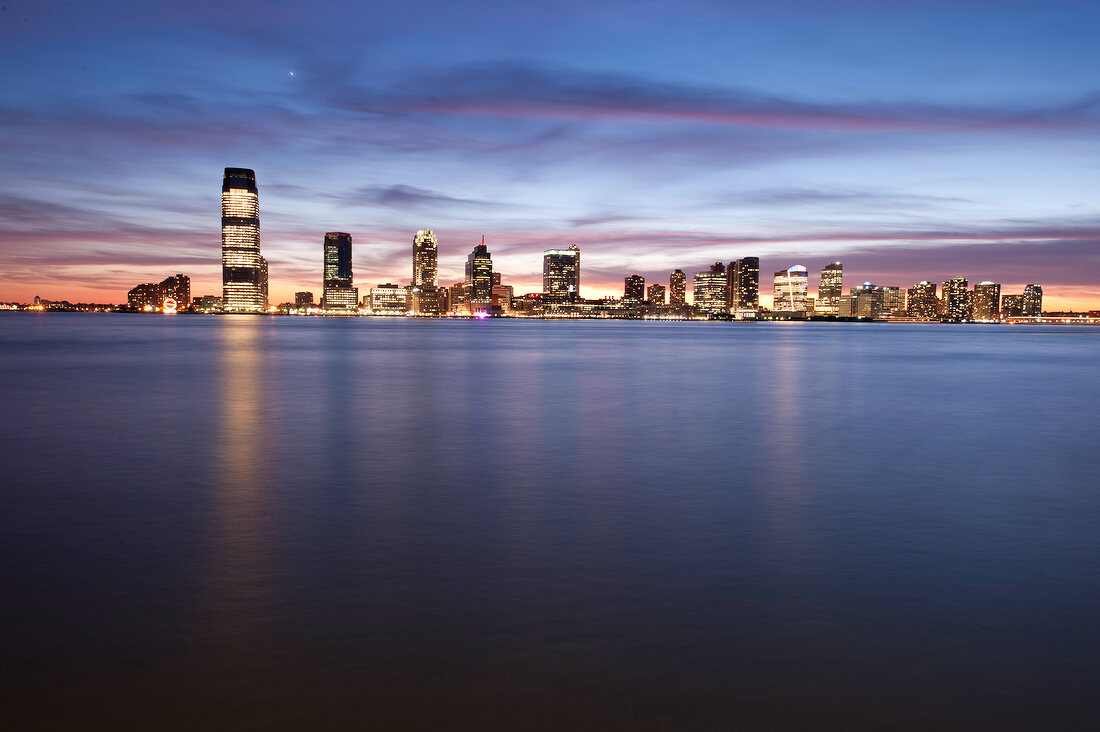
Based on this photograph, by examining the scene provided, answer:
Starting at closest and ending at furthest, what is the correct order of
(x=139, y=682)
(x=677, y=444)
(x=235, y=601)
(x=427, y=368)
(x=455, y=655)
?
(x=139, y=682) → (x=455, y=655) → (x=235, y=601) → (x=677, y=444) → (x=427, y=368)

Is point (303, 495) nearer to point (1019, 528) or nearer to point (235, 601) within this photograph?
point (235, 601)

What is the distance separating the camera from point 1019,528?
13.8 meters

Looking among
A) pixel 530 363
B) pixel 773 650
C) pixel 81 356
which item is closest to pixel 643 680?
pixel 773 650

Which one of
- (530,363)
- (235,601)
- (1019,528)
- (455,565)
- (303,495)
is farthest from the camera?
(530,363)

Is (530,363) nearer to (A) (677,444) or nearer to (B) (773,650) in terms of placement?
(A) (677,444)

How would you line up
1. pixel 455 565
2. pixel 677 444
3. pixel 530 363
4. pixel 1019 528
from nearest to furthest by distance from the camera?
pixel 455 565 < pixel 1019 528 < pixel 677 444 < pixel 530 363

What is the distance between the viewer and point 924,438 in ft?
82.2

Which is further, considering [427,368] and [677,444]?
[427,368]

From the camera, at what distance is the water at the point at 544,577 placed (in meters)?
7.45

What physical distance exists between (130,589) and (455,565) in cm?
409

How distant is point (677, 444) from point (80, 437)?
1701 centimetres

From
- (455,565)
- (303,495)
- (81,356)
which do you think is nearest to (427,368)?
(81,356)

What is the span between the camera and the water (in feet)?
24.4

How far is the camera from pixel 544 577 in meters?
10.9
